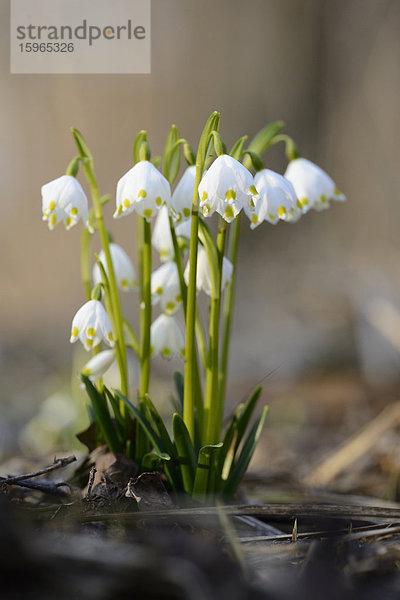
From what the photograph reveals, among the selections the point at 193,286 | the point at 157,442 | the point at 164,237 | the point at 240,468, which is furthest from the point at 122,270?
the point at 240,468

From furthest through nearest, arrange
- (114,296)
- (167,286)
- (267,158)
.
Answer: (267,158), (167,286), (114,296)

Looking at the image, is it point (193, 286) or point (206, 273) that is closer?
point (193, 286)

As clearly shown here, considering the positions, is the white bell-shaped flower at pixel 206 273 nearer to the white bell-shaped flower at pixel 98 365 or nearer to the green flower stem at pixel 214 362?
the green flower stem at pixel 214 362

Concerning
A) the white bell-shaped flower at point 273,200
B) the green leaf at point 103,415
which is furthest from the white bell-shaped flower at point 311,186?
the green leaf at point 103,415

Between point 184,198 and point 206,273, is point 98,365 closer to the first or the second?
point 206,273

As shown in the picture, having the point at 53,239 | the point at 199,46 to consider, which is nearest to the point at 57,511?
the point at 53,239

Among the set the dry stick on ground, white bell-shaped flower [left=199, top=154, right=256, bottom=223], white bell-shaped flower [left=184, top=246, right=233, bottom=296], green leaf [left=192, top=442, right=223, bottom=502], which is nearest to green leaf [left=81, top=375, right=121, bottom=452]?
green leaf [left=192, top=442, right=223, bottom=502]
